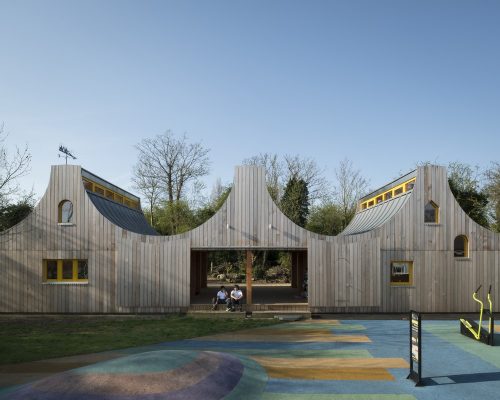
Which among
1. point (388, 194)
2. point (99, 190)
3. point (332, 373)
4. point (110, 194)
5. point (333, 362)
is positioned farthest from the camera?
point (110, 194)

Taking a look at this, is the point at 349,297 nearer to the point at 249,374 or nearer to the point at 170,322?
the point at 170,322

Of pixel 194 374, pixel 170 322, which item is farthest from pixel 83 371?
pixel 170 322

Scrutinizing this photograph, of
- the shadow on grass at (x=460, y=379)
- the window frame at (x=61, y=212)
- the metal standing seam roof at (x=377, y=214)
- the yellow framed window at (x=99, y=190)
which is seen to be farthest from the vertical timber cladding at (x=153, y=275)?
the shadow on grass at (x=460, y=379)

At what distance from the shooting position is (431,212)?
20328mm

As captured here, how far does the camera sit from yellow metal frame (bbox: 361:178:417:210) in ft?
69.8

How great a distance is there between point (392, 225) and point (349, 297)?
3.67 m

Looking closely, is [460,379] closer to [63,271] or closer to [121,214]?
[63,271]

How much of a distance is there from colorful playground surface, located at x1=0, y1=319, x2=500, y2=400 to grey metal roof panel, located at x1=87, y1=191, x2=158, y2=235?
369 inches

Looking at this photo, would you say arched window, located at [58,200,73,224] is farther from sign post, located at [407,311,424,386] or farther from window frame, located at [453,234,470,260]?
window frame, located at [453,234,470,260]

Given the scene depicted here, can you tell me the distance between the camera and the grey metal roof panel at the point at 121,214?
70.5ft

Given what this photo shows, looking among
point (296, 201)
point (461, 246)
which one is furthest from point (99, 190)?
point (296, 201)

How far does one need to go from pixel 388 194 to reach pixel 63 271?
1641 cm

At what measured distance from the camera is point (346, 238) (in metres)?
19.7

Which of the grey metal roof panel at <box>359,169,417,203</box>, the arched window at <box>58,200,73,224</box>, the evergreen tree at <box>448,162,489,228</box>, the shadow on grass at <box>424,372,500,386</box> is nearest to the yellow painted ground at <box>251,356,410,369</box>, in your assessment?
the shadow on grass at <box>424,372,500,386</box>
